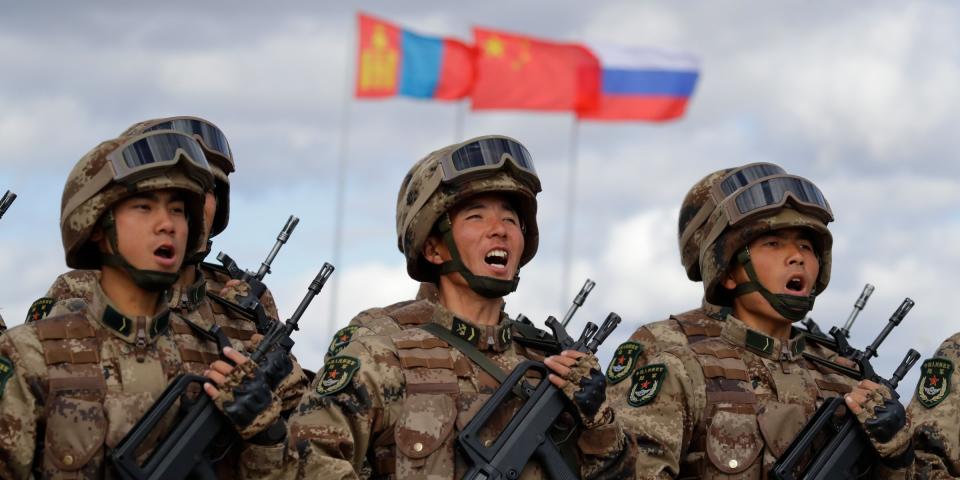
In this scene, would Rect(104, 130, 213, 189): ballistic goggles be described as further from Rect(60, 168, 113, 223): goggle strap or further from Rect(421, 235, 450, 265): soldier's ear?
Rect(421, 235, 450, 265): soldier's ear

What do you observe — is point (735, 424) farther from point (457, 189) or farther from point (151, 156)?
point (151, 156)

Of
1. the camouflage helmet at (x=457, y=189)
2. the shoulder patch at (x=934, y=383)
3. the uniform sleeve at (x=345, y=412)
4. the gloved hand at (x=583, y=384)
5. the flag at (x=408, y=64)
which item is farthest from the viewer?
the flag at (x=408, y=64)

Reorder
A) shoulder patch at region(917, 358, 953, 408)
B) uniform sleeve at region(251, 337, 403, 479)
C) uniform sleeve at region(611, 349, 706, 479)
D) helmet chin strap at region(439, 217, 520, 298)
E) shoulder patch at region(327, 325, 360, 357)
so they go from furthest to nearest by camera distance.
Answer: shoulder patch at region(917, 358, 953, 408) < shoulder patch at region(327, 325, 360, 357) < uniform sleeve at region(611, 349, 706, 479) < helmet chin strap at region(439, 217, 520, 298) < uniform sleeve at region(251, 337, 403, 479)

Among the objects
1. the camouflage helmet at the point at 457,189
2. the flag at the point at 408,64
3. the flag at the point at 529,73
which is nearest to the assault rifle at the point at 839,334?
the camouflage helmet at the point at 457,189

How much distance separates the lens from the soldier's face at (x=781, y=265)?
12406mm

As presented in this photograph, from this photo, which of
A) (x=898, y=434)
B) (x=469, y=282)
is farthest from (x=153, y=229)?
(x=898, y=434)

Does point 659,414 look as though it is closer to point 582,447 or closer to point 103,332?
point 582,447

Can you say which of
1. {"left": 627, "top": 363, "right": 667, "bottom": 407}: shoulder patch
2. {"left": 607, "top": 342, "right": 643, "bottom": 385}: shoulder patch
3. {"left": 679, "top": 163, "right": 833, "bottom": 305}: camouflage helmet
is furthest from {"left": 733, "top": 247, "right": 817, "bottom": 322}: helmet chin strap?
{"left": 627, "top": 363, "right": 667, "bottom": 407}: shoulder patch

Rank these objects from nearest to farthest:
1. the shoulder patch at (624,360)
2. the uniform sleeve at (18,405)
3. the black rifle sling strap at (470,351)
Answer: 1. the uniform sleeve at (18,405)
2. the black rifle sling strap at (470,351)
3. the shoulder patch at (624,360)

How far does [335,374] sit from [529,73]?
25.0 metres

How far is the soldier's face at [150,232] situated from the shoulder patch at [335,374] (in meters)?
1.14

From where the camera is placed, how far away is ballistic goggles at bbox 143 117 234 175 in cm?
1405

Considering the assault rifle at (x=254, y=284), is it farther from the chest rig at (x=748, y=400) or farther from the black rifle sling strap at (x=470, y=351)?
the chest rig at (x=748, y=400)

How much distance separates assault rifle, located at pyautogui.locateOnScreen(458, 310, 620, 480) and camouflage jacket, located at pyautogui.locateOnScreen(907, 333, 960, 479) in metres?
3.56
